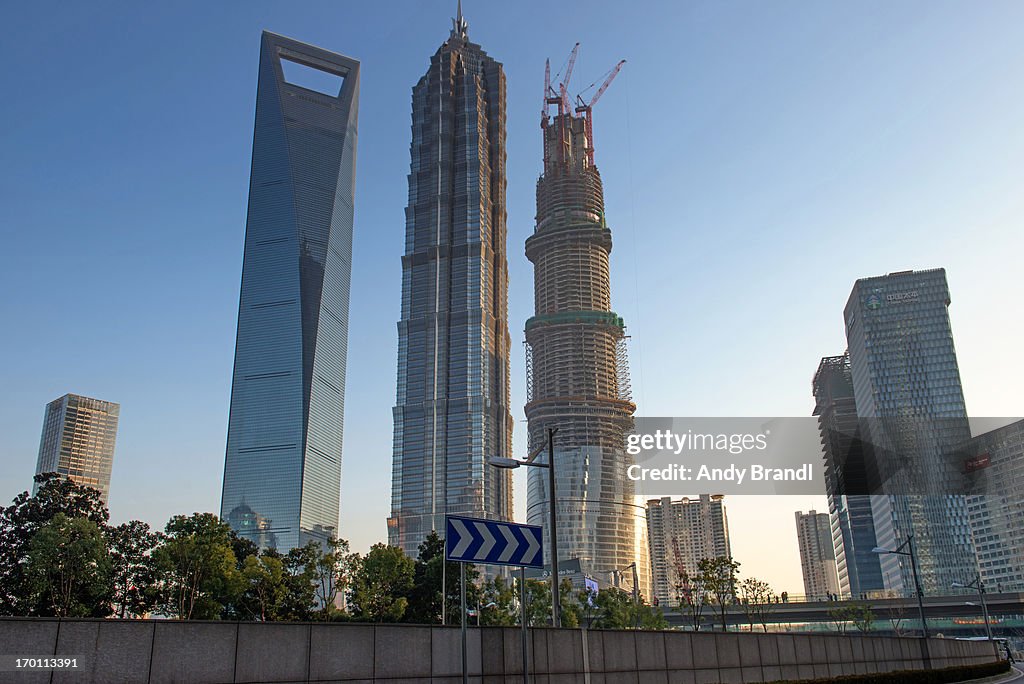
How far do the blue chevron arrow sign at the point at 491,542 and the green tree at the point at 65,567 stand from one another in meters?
53.6

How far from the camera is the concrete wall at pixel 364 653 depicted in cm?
1404

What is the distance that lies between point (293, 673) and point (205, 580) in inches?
2262

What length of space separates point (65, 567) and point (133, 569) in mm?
9007

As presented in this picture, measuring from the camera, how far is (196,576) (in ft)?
221

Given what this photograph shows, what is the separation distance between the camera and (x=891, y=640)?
35.2 metres

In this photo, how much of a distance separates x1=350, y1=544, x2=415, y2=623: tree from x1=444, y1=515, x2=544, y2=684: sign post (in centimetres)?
5343

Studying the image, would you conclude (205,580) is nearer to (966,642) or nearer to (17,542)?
(17,542)

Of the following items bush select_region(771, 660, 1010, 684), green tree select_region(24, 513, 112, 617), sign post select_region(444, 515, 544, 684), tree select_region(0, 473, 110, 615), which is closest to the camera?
sign post select_region(444, 515, 544, 684)

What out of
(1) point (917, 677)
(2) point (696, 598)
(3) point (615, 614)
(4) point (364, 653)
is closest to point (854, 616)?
(2) point (696, 598)

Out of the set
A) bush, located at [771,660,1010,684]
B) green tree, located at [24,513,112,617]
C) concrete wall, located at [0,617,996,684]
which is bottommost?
bush, located at [771,660,1010,684]

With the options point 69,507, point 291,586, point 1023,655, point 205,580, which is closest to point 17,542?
point 69,507

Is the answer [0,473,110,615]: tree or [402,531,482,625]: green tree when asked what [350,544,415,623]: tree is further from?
[0,473,110,615]: tree

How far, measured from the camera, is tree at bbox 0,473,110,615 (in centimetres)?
6662

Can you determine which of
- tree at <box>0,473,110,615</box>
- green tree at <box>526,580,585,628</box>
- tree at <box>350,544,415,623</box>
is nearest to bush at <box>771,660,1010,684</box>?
tree at <box>350,544,415,623</box>
